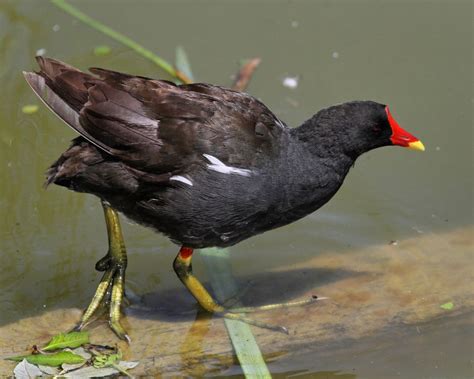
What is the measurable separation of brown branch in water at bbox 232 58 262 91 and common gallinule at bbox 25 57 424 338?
166 cm

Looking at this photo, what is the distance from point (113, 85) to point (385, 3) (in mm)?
3268

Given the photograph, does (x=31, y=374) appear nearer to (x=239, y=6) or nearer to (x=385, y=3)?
(x=239, y=6)

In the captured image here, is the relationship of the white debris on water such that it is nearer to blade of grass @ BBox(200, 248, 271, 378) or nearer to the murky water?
the murky water

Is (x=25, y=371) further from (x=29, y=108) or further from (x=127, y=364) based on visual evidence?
(x=29, y=108)

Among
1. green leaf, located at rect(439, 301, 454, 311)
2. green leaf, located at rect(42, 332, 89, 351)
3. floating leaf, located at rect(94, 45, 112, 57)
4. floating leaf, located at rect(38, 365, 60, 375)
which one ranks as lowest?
green leaf, located at rect(439, 301, 454, 311)

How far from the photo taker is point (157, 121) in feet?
14.0

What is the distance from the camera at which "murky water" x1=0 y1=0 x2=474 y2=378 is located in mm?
4461

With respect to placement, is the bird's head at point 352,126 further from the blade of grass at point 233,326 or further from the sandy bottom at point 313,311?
the blade of grass at point 233,326

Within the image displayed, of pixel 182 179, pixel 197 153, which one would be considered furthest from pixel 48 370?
pixel 197 153

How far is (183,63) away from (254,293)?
7.05 feet

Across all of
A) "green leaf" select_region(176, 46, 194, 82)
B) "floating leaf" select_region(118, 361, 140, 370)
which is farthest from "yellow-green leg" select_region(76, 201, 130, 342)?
"green leaf" select_region(176, 46, 194, 82)

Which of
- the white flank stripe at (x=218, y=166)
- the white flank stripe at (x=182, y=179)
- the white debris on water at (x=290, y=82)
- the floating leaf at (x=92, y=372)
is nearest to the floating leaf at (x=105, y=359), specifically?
the floating leaf at (x=92, y=372)

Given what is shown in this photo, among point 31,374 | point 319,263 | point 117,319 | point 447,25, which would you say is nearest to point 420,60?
point 447,25

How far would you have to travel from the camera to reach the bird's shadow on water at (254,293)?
4.70m
